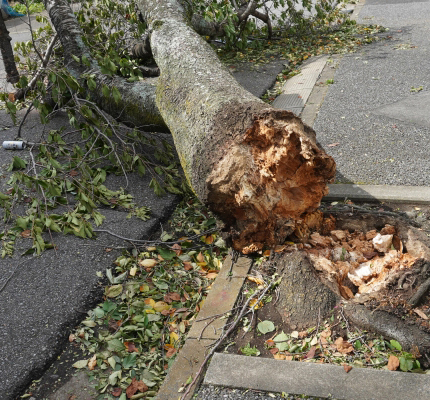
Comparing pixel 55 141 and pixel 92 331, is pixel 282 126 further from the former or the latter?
pixel 55 141

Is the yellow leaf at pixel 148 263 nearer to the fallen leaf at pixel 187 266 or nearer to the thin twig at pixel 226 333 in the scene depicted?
the fallen leaf at pixel 187 266

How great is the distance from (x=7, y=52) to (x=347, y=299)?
599 centimetres

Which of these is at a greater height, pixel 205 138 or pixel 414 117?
pixel 205 138

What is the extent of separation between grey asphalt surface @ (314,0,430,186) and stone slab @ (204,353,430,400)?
2086 mm

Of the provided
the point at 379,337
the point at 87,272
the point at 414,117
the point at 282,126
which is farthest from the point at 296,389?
the point at 414,117

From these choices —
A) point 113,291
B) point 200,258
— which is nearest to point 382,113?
point 200,258

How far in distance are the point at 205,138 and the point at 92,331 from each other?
Result: 1368mm

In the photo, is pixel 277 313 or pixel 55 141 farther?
pixel 55 141

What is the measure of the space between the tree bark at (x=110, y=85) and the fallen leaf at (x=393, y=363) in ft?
9.24

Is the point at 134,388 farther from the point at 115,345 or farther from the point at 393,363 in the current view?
the point at 393,363

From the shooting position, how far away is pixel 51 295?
10.3ft

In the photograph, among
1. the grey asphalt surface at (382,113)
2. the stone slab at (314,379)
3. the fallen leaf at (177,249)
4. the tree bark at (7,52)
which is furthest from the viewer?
the tree bark at (7,52)

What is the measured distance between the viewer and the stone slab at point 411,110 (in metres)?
5.23

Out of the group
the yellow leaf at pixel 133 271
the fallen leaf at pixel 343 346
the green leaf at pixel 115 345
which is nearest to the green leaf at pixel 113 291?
the yellow leaf at pixel 133 271
